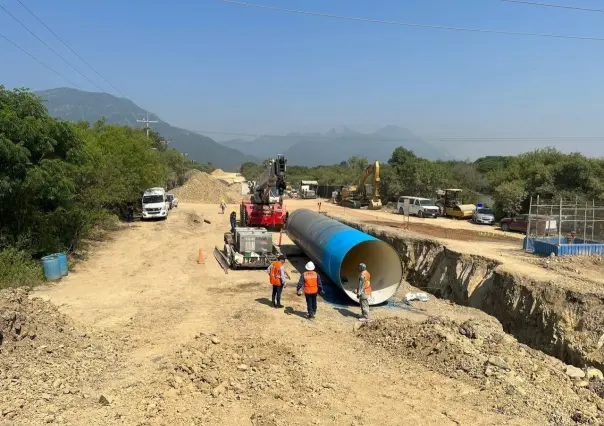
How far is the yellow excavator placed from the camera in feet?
149

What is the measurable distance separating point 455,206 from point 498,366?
3440 centimetres

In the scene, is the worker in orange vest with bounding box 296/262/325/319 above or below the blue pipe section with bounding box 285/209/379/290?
below

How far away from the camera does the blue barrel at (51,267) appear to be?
1599 cm

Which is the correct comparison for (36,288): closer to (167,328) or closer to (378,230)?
Answer: (167,328)

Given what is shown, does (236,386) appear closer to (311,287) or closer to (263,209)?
(311,287)

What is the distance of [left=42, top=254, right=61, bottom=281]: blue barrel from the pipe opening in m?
10.1

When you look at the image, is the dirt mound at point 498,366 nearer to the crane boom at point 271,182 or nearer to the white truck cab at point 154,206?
the crane boom at point 271,182

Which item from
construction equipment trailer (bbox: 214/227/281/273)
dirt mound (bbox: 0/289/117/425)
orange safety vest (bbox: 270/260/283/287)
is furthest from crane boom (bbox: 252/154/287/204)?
dirt mound (bbox: 0/289/117/425)

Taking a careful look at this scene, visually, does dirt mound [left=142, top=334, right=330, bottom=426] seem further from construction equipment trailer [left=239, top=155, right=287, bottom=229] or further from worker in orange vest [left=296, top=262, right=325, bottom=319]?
construction equipment trailer [left=239, top=155, right=287, bottom=229]

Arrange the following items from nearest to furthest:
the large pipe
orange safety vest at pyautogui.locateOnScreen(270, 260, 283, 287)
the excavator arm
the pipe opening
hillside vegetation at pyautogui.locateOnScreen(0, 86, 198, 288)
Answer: orange safety vest at pyautogui.locateOnScreen(270, 260, 283, 287) → the large pipe → the pipe opening → hillside vegetation at pyautogui.locateOnScreen(0, 86, 198, 288) → the excavator arm

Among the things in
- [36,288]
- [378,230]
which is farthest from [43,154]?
[378,230]

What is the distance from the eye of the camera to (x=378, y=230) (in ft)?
79.5

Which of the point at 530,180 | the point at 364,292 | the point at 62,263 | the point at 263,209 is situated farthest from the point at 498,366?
the point at 530,180

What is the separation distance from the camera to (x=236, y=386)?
7.89 metres
